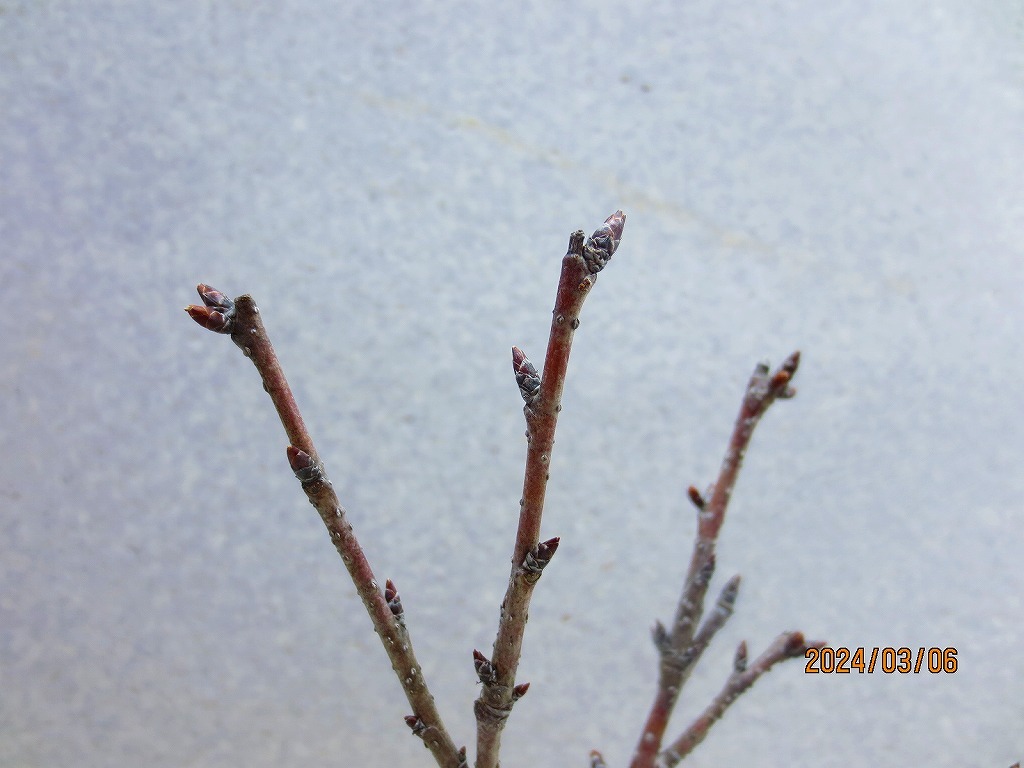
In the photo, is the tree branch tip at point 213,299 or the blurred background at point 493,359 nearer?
the tree branch tip at point 213,299

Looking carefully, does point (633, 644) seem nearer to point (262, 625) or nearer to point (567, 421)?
point (567, 421)

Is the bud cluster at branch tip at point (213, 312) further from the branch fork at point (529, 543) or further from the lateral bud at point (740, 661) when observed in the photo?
the lateral bud at point (740, 661)

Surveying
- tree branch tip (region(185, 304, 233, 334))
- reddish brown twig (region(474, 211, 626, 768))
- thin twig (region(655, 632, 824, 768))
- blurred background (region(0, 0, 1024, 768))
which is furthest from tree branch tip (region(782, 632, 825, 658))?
blurred background (region(0, 0, 1024, 768))

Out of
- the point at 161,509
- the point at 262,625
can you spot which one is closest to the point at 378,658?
the point at 262,625

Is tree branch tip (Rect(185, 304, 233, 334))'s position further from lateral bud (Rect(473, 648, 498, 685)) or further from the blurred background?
the blurred background

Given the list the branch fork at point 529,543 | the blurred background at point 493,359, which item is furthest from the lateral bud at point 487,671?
Answer: the blurred background at point 493,359

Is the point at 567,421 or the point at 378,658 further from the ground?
the point at 567,421

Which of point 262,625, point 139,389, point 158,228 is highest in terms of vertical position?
point 158,228
